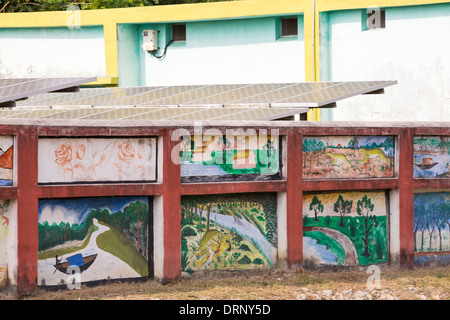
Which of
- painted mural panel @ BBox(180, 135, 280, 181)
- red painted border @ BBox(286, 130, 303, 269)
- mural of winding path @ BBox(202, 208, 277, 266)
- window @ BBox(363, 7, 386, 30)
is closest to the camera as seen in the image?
painted mural panel @ BBox(180, 135, 280, 181)

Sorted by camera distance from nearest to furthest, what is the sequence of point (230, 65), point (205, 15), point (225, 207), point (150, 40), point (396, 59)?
1. point (225, 207)
2. point (396, 59)
3. point (205, 15)
4. point (230, 65)
5. point (150, 40)

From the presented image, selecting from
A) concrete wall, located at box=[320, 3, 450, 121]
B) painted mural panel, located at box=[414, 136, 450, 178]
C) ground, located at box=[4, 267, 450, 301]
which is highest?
concrete wall, located at box=[320, 3, 450, 121]

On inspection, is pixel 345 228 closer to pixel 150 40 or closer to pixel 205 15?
pixel 205 15

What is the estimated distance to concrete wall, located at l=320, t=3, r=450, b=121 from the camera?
16188mm

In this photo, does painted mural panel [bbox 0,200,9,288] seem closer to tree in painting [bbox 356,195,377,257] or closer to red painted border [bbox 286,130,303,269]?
red painted border [bbox 286,130,303,269]

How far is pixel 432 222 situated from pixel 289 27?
6.60 metres

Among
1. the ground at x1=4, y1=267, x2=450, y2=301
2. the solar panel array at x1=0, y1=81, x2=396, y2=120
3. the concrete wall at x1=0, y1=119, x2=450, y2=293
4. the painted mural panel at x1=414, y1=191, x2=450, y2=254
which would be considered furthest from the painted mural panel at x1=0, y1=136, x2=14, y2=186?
the painted mural panel at x1=414, y1=191, x2=450, y2=254

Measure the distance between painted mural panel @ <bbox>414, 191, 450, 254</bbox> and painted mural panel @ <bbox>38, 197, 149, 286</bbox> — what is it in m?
4.45

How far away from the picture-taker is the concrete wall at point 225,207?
403 inches

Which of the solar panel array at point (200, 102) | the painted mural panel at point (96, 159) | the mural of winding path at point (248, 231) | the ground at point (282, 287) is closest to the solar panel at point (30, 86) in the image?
the painted mural panel at point (96, 159)

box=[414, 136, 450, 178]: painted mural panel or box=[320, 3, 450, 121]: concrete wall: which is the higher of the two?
→ box=[320, 3, 450, 121]: concrete wall

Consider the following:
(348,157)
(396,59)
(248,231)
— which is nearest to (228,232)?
(248,231)

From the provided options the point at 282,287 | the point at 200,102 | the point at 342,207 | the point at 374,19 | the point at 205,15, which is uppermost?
the point at 205,15

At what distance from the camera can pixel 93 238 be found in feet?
35.2
